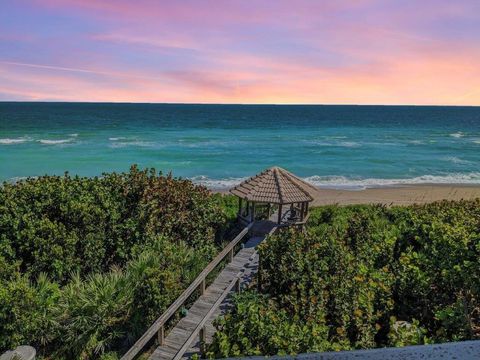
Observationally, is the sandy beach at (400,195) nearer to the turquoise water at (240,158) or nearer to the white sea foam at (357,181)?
the white sea foam at (357,181)

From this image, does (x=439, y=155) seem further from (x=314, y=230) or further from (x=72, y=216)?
(x=72, y=216)

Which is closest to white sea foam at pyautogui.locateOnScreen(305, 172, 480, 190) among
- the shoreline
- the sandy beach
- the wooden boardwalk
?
the shoreline

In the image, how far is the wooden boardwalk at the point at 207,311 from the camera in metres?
8.40

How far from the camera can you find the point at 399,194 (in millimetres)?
31016

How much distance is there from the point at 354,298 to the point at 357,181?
3007 centimetres

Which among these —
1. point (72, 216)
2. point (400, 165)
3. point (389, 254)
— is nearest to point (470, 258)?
point (389, 254)

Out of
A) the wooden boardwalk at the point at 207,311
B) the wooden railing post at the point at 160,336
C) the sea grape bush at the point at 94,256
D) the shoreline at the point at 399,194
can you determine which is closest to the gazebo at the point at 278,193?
the sea grape bush at the point at 94,256

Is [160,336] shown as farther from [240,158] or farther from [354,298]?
[240,158]

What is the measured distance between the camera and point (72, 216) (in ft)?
39.1

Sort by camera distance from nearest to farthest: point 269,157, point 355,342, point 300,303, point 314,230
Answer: point 355,342
point 300,303
point 314,230
point 269,157

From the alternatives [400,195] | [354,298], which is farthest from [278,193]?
[400,195]

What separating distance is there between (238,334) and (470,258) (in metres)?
5.56

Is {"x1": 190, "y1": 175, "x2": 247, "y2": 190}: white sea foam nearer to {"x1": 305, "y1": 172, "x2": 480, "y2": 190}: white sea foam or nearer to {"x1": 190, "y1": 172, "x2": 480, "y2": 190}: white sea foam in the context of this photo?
{"x1": 190, "y1": 172, "x2": 480, "y2": 190}: white sea foam

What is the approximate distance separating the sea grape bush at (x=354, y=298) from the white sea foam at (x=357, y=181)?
2367cm
